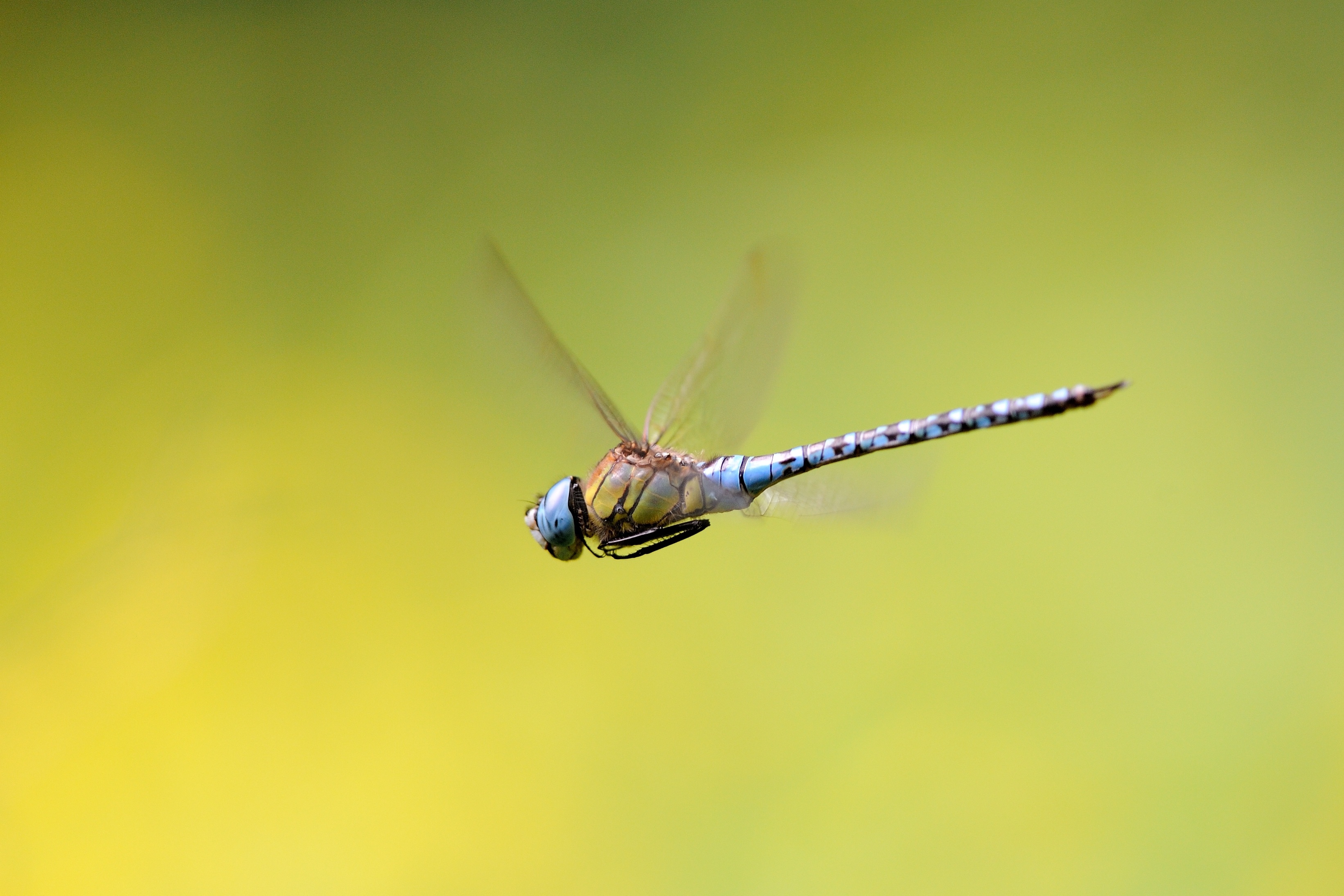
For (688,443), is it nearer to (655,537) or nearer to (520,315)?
(655,537)

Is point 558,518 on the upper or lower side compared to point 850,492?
upper

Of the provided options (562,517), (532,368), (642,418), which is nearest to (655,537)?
(562,517)

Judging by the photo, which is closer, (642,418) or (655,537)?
(655,537)

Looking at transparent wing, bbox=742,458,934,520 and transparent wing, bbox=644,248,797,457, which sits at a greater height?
transparent wing, bbox=644,248,797,457

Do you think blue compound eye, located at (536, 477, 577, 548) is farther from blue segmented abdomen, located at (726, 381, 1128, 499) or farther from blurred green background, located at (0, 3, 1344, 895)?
blurred green background, located at (0, 3, 1344, 895)

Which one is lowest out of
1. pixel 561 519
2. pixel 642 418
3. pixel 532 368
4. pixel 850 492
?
pixel 850 492

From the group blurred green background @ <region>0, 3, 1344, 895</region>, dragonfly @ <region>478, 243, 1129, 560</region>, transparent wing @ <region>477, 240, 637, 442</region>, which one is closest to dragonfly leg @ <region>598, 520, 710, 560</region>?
dragonfly @ <region>478, 243, 1129, 560</region>
